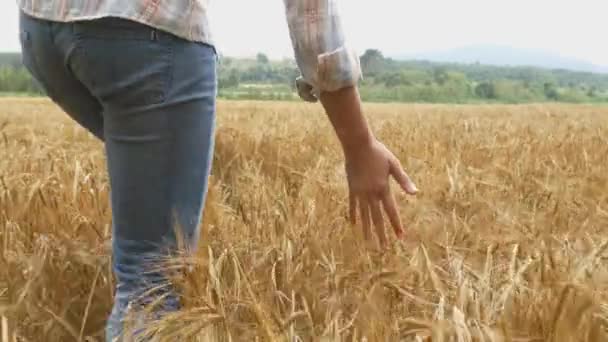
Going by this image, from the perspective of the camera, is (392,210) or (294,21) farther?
(392,210)

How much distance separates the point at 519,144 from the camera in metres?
3.61

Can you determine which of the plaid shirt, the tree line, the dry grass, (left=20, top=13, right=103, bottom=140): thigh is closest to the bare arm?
the plaid shirt

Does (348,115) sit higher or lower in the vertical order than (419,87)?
higher

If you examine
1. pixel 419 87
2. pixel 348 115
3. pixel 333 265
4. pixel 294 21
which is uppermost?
pixel 294 21

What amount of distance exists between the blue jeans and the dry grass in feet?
0.27

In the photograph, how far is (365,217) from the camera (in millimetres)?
1315

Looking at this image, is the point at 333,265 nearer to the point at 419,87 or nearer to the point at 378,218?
the point at 378,218

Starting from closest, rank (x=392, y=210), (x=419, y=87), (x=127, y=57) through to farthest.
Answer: (x=127, y=57) → (x=392, y=210) → (x=419, y=87)

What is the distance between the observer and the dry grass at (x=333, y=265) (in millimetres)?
958

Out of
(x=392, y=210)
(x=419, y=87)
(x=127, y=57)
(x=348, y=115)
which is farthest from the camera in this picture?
(x=419, y=87)

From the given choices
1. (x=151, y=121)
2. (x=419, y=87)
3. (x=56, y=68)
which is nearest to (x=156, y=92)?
(x=151, y=121)

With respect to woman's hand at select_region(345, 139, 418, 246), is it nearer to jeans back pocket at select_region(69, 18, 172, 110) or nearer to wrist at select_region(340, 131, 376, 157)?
wrist at select_region(340, 131, 376, 157)

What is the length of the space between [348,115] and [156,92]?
10.7 inches

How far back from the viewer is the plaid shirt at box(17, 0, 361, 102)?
1.03m
